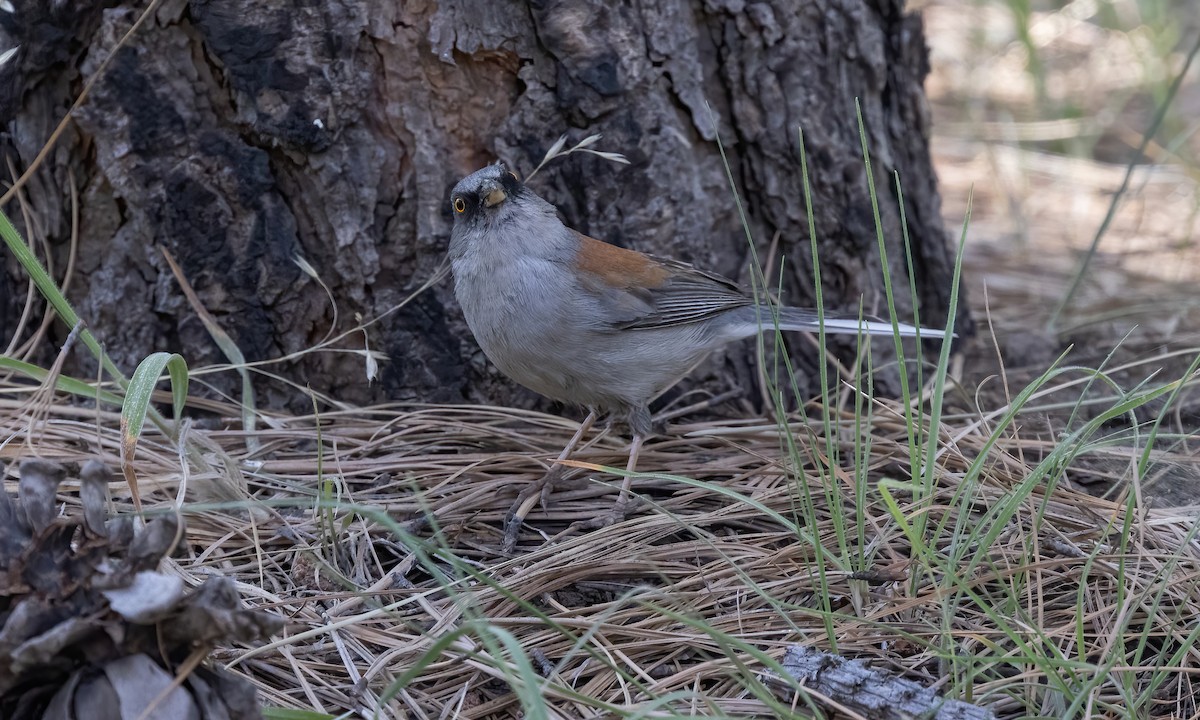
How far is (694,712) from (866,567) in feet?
1.81

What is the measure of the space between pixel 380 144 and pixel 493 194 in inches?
17.9

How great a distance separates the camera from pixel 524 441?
11.7 feet

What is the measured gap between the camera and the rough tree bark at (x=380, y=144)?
10.9ft

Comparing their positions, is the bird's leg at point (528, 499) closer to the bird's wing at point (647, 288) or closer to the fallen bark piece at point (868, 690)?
the bird's wing at point (647, 288)

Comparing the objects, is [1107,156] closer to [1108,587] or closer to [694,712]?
[1108,587]

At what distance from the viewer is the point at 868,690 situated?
2.06 metres

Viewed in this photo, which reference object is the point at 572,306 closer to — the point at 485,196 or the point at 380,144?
the point at 485,196

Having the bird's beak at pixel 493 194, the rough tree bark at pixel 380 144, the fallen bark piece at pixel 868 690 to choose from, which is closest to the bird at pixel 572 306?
the bird's beak at pixel 493 194

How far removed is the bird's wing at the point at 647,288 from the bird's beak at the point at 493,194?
1.06 feet

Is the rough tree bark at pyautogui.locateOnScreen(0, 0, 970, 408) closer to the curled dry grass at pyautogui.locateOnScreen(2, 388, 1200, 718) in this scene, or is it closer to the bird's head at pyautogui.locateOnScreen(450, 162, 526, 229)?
the bird's head at pyautogui.locateOnScreen(450, 162, 526, 229)

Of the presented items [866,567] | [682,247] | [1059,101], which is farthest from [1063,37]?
[866,567]

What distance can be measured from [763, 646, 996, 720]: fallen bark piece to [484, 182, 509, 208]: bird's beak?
68.5 inches

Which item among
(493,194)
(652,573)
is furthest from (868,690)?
(493,194)

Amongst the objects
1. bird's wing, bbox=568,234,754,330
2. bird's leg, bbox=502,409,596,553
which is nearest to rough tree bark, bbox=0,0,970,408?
bird's wing, bbox=568,234,754,330
